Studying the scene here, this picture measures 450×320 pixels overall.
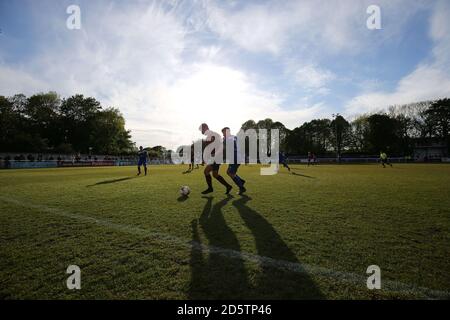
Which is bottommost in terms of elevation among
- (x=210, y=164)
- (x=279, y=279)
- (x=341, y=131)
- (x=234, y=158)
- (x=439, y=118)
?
(x=279, y=279)

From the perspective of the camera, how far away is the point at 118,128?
245 feet

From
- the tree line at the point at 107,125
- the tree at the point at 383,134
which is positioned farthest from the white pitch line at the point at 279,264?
the tree at the point at 383,134

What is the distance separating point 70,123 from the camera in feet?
229

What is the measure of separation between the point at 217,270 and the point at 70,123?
81784 millimetres

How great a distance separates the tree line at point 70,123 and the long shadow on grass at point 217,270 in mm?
68096

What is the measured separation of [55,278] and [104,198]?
5251 mm

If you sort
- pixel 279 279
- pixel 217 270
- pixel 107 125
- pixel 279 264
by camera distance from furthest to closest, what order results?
pixel 107 125, pixel 279 264, pixel 217 270, pixel 279 279

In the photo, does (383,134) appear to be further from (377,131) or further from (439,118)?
(439,118)

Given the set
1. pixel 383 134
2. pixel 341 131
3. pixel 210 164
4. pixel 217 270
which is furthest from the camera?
pixel 341 131

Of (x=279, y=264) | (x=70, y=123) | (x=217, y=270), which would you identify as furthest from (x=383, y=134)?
(x=70, y=123)

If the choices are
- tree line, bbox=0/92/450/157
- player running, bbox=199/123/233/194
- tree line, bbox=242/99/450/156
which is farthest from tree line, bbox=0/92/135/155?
player running, bbox=199/123/233/194
